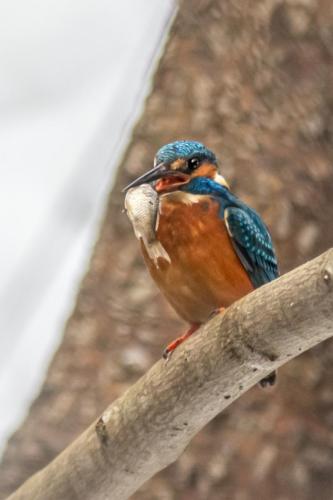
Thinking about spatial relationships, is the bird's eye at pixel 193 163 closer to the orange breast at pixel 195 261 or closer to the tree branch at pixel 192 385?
the orange breast at pixel 195 261

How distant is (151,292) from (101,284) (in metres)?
0.17

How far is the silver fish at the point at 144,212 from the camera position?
7.52 feet

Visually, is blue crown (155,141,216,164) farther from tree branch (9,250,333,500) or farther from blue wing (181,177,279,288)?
tree branch (9,250,333,500)

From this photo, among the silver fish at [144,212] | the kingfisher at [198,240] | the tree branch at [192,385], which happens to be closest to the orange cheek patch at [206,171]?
the kingfisher at [198,240]

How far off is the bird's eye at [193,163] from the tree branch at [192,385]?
561 millimetres

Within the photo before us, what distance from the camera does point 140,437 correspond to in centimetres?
219

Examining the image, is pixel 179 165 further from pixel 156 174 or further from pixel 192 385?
pixel 192 385

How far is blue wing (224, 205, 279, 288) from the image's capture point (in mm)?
2650

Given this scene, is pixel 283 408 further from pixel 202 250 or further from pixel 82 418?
pixel 202 250

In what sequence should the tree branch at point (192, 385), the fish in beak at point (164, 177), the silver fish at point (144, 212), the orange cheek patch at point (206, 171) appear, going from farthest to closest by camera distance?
the orange cheek patch at point (206, 171), the fish in beak at point (164, 177), the silver fish at point (144, 212), the tree branch at point (192, 385)

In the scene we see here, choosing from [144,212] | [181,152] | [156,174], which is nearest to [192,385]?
[144,212]

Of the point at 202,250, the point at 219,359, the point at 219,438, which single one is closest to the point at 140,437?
the point at 219,359

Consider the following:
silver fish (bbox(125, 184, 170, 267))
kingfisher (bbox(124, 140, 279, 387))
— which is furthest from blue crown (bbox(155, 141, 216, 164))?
silver fish (bbox(125, 184, 170, 267))

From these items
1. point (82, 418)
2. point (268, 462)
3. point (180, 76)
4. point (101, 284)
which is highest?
point (180, 76)
